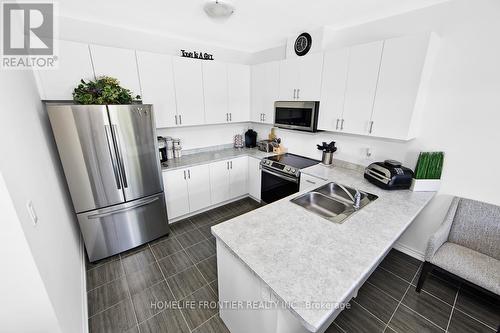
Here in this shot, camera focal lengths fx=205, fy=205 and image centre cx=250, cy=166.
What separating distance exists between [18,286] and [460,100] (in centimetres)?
328

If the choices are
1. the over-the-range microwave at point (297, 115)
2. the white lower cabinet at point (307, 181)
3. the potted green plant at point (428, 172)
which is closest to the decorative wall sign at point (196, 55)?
the over-the-range microwave at point (297, 115)

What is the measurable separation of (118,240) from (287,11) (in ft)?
10.1

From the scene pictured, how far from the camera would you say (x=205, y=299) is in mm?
1838

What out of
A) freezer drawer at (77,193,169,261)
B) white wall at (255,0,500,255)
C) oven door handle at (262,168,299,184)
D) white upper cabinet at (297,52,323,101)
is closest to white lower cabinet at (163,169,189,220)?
freezer drawer at (77,193,169,261)

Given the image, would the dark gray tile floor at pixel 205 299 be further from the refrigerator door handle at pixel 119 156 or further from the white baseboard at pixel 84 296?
the refrigerator door handle at pixel 119 156

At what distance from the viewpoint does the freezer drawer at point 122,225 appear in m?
2.14

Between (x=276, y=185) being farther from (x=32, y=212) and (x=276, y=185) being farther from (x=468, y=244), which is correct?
(x=32, y=212)

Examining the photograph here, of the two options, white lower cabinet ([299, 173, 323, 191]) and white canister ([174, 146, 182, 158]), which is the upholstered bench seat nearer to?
white lower cabinet ([299, 173, 323, 191])

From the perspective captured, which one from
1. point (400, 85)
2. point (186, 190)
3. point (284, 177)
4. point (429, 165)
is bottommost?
point (186, 190)

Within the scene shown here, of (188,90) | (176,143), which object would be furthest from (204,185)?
(188,90)

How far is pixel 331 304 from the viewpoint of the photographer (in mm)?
882

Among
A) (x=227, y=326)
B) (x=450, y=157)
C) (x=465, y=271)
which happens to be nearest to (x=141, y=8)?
(x=227, y=326)

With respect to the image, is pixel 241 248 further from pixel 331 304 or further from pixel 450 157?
pixel 450 157

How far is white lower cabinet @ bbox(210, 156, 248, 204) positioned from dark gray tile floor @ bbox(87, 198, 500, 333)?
100cm
